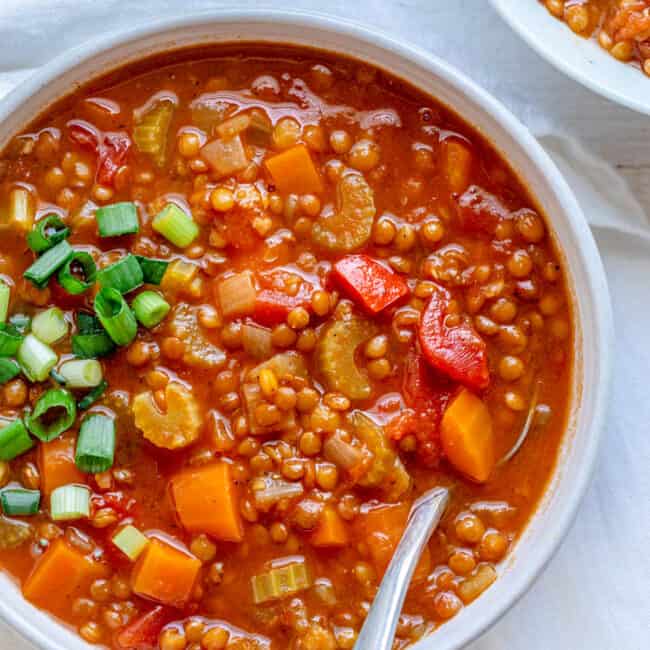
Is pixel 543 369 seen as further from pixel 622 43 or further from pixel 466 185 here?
pixel 622 43

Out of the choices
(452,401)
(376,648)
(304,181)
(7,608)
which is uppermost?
(304,181)

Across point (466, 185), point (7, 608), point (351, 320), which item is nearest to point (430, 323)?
point (351, 320)

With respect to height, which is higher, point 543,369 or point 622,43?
point 622,43

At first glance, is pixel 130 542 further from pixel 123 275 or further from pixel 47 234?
pixel 47 234

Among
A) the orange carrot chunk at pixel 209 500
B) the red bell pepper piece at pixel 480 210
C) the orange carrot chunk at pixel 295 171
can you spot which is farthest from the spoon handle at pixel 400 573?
the orange carrot chunk at pixel 295 171

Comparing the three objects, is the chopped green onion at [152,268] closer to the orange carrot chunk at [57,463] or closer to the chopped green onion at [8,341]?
the chopped green onion at [8,341]

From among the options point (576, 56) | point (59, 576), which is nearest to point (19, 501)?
point (59, 576)

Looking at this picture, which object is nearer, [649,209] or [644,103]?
[644,103]
